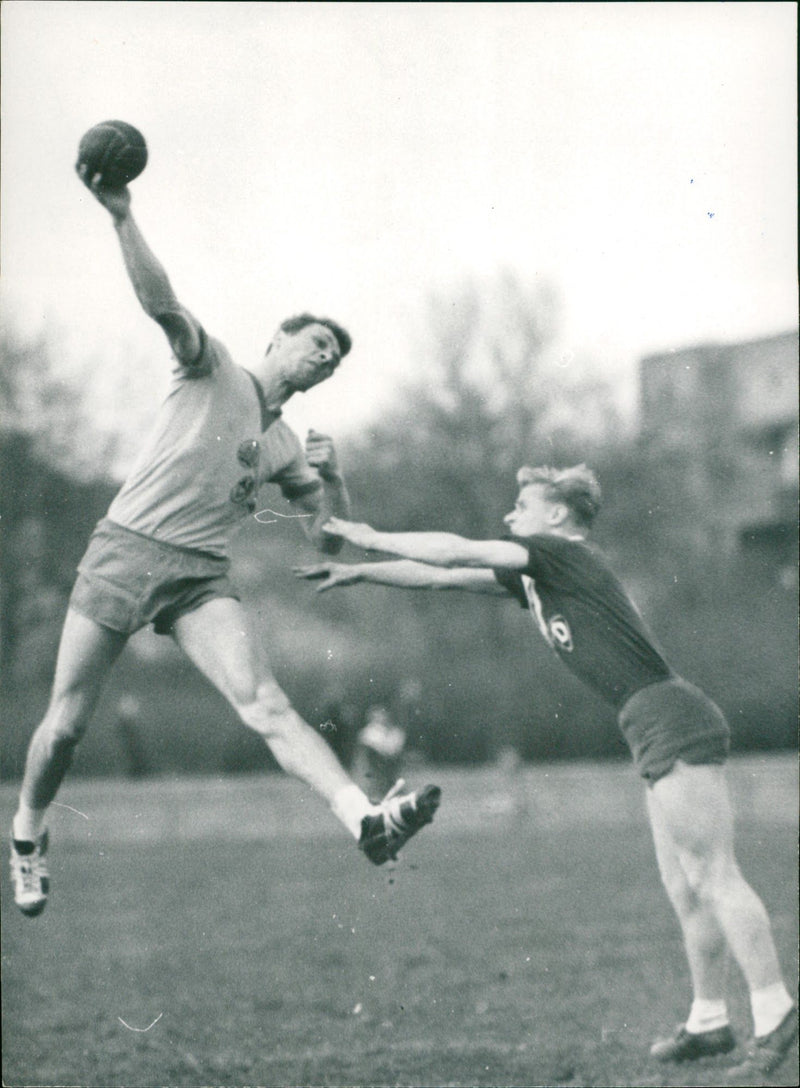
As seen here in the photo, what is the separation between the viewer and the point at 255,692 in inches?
246

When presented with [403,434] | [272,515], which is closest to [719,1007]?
[272,515]

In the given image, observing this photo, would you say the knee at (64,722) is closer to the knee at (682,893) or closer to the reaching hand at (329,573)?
the reaching hand at (329,573)

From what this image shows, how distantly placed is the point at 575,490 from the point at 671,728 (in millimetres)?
1051

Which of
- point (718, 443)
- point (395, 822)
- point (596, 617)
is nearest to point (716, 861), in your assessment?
point (596, 617)

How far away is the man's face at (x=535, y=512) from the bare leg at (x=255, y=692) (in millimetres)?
1212

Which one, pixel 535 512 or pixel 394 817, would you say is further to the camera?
pixel 535 512

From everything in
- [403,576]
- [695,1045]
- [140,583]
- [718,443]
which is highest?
[140,583]

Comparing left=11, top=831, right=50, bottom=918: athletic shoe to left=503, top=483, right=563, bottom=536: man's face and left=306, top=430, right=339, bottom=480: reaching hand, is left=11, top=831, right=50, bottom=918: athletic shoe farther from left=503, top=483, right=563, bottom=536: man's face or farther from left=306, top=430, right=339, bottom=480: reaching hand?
left=503, top=483, right=563, bottom=536: man's face

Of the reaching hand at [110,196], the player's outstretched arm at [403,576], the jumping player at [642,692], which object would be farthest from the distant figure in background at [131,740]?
the reaching hand at [110,196]

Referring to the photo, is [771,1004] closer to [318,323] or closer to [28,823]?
[28,823]

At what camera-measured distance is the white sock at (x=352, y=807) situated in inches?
231

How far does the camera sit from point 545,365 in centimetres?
2162

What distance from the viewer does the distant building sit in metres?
22.9

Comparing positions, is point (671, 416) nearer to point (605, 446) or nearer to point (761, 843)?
point (605, 446)
